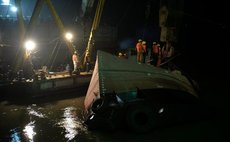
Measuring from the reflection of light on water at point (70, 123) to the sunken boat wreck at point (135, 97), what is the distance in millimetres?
533

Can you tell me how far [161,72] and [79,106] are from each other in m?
5.05

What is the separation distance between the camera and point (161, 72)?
13594 mm

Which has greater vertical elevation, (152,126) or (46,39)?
(46,39)

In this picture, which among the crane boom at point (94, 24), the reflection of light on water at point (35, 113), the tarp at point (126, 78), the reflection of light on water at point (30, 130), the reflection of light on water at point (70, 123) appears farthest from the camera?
the crane boom at point (94, 24)

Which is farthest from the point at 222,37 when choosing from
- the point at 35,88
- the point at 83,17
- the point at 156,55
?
the point at 35,88

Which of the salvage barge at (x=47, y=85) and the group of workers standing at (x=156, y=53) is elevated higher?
the group of workers standing at (x=156, y=53)

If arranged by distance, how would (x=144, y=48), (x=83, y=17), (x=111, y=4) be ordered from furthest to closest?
1. (x=111, y=4)
2. (x=83, y=17)
3. (x=144, y=48)

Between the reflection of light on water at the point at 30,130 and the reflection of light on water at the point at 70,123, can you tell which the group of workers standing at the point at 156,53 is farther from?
the reflection of light on water at the point at 30,130

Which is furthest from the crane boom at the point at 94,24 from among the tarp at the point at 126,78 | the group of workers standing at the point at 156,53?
the tarp at the point at 126,78

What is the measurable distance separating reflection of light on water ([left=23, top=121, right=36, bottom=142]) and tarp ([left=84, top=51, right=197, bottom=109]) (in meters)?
2.84

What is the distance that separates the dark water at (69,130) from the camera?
10336mm

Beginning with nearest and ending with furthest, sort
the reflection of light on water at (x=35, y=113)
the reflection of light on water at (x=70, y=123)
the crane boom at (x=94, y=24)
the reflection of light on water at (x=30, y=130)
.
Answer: the reflection of light on water at (x=30, y=130) < the reflection of light on water at (x=70, y=123) < the reflection of light on water at (x=35, y=113) < the crane boom at (x=94, y=24)

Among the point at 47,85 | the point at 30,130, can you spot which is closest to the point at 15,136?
the point at 30,130

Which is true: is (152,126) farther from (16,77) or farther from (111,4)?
(111,4)
